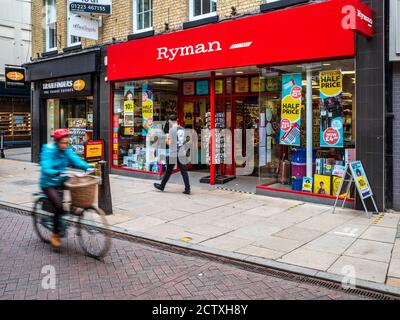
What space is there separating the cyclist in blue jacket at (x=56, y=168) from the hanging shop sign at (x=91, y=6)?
8.37 m

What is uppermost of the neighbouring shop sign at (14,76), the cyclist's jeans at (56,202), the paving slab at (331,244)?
the neighbouring shop sign at (14,76)

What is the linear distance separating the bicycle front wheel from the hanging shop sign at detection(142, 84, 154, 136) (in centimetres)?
765

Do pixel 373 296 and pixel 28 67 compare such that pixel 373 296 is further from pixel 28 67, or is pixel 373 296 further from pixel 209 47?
pixel 28 67

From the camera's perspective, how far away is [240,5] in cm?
1104

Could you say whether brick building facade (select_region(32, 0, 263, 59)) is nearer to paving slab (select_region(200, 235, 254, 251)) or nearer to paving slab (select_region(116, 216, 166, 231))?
paving slab (select_region(116, 216, 166, 231))

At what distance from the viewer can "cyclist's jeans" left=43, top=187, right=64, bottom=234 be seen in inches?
243

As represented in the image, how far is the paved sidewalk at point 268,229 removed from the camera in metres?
5.91

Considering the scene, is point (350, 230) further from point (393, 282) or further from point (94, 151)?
point (94, 151)

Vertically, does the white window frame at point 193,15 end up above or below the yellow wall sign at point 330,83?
above

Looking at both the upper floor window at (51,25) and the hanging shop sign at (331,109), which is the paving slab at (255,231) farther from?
the upper floor window at (51,25)

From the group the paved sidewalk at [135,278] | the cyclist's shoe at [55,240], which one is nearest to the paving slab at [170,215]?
the paved sidewalk at [135,278]

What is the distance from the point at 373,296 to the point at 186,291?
207 centimetres

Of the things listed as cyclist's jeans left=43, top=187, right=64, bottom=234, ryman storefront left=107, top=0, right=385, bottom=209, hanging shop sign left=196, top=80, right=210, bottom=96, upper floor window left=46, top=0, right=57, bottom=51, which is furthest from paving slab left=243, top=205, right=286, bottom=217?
upper floor window left=46, top=0, right=57, bottom=51
